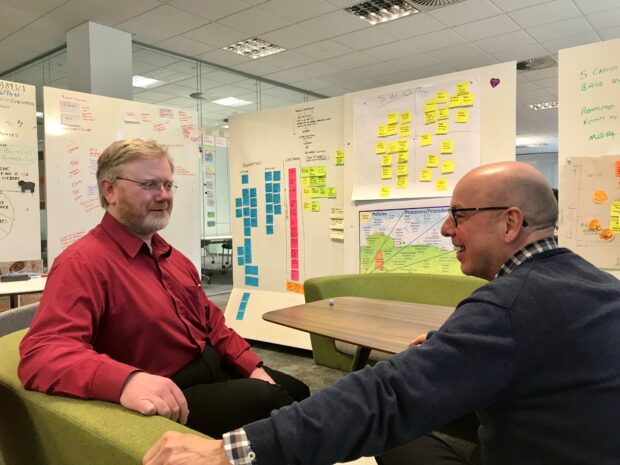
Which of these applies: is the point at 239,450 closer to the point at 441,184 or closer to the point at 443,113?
the point at 441,184

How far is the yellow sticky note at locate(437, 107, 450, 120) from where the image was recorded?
329 centimetres

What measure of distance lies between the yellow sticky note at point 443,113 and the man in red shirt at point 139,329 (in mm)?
2217

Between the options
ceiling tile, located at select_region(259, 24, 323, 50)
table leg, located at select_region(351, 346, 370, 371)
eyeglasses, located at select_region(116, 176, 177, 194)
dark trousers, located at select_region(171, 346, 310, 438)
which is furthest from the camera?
ceiling tile, located at select_region(259, 24, 323, 50)

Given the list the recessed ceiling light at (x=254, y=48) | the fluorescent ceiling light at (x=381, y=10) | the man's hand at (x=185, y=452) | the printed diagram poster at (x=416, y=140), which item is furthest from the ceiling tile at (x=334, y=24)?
the man's hand at (x=185, y=452)

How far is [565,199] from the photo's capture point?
283cm

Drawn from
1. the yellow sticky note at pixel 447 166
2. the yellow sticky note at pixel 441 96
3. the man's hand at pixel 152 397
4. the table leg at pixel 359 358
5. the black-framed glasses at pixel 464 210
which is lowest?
the table leg at pixel 359 358

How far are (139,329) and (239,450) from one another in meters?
0.76

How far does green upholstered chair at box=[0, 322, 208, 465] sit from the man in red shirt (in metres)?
0.04

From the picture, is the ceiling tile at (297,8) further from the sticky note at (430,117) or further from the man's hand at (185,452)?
the man's hand at (185,452)

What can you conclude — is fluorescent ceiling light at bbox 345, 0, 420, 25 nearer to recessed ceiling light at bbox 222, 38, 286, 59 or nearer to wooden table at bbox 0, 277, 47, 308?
recessed ceiling light at bbox 222, 38, 286, 59

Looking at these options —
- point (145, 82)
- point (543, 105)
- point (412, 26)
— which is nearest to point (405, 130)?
point (412, 26)

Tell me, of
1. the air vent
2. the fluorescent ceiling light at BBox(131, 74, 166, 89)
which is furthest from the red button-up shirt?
the air vent

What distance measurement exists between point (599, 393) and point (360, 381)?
1.34 feet

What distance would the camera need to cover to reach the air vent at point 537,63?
5.99m
